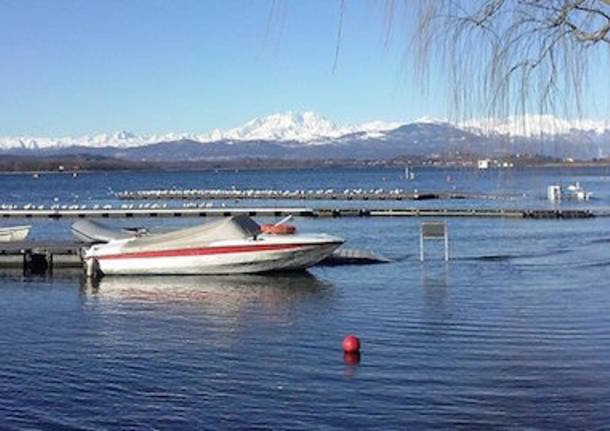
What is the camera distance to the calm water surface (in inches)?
488

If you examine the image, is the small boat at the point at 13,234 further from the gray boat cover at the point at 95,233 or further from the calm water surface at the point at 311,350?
the calm water surface at the point at 311,350

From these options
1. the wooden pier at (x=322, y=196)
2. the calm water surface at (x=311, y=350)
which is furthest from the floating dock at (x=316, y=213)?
the calm water surface at (x=311, y=350)

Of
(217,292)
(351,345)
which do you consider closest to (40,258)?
(217,292)

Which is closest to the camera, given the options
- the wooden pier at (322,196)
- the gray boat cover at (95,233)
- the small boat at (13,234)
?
the gray boat cover at (95,233)

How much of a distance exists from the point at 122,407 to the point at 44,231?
45.8m

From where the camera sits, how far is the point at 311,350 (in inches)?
666

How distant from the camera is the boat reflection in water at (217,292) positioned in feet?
76.5

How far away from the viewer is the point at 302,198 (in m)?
94.8

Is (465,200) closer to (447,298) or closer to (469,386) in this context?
(447,298)

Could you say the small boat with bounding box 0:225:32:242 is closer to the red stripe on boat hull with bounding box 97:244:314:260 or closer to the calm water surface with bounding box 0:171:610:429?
the calm water surface with bounding box 0:171:610:429

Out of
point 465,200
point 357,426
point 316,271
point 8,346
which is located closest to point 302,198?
point 465,200

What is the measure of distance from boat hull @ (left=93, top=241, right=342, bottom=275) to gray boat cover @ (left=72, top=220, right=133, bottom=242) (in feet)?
19.4

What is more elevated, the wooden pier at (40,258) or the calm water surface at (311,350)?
the wooden pier at (40,258)

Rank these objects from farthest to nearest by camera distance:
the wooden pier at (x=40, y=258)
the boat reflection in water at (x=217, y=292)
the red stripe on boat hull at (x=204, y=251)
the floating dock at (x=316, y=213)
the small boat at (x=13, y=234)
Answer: the floating dock at (x=316, y=213) < the small boat at (x=13, y=234) < the wooden pier at (x=40, y=258) < the red stripe on boat hull at (x=204, y=251) < the boat reflection in water at (x=217, y=292)
